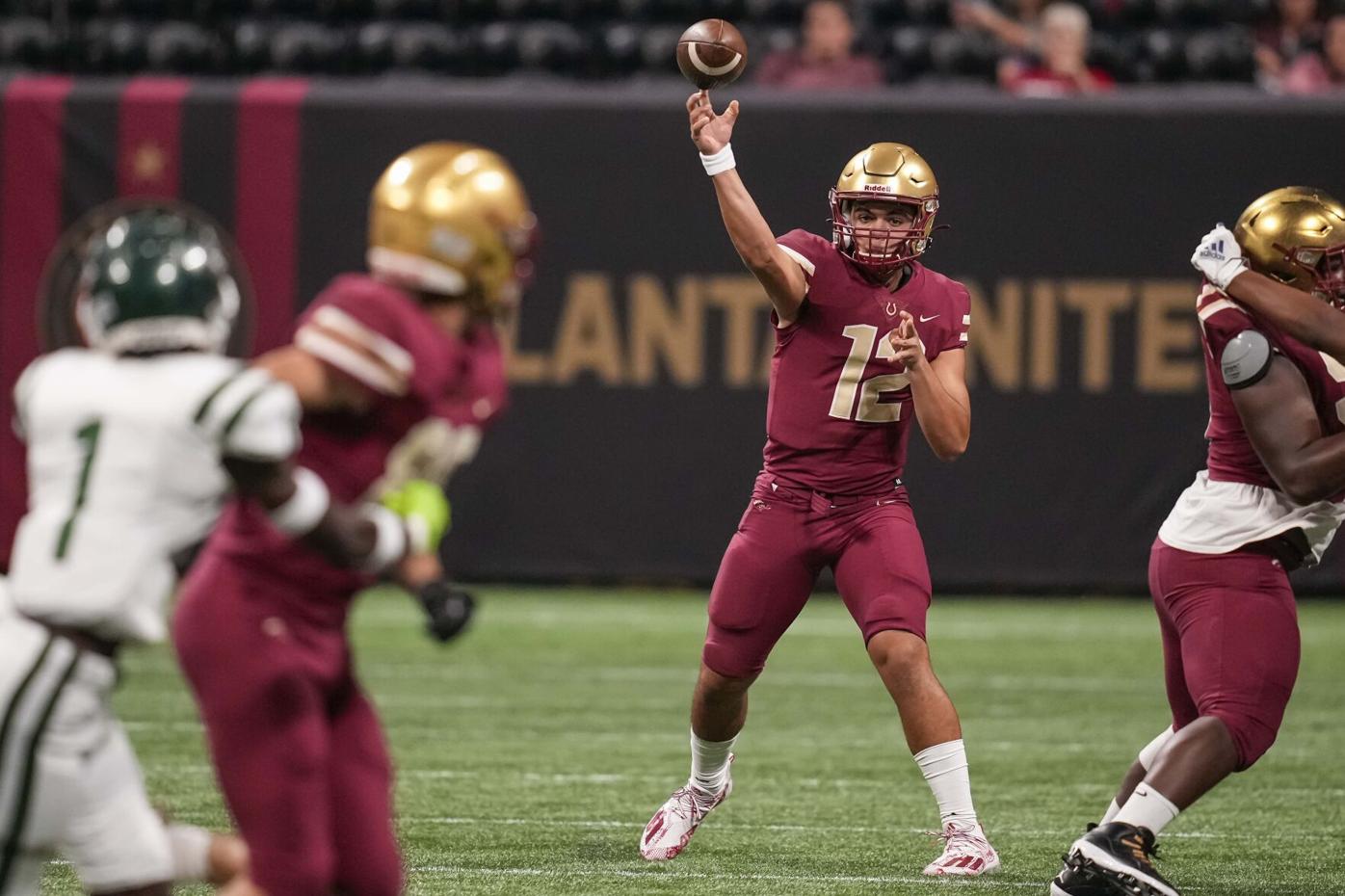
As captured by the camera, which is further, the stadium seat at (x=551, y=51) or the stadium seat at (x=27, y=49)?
the stadium seat at (x=27, y=49)

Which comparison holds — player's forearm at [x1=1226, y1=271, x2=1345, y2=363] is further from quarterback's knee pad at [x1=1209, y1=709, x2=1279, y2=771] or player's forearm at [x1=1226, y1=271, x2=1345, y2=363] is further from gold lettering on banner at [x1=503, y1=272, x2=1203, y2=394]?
gold lettering on banner at [x1=503, y1=272, x2=1203, y2=394]

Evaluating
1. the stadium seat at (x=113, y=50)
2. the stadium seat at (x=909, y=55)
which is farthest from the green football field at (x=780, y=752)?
the stadium seat at (x=113, y=50)

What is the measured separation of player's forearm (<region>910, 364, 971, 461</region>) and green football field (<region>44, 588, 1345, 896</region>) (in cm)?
104

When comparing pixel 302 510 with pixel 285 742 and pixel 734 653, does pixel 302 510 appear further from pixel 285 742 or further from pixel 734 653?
pixel 734 653

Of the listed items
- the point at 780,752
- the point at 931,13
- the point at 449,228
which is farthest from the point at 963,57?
the point at 449,228

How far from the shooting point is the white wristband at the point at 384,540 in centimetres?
304

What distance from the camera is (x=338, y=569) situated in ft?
10.3

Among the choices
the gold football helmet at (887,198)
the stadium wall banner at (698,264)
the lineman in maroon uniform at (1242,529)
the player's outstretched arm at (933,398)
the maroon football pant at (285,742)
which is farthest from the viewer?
the stadium wall banner at (698,264)

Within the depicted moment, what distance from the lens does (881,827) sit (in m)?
5.29

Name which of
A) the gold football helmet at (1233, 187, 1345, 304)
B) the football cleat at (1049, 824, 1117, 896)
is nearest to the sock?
the football cleat at (1049, 824, 1117, 896)

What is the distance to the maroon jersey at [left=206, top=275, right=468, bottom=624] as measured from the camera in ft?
10.2

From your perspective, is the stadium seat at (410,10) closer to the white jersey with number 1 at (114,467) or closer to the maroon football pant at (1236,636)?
the maroon football pant at (1236,636)

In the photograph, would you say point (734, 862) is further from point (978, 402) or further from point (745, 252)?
point (978, 402)

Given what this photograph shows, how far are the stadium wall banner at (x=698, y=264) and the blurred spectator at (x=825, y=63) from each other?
64 centimetres
